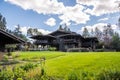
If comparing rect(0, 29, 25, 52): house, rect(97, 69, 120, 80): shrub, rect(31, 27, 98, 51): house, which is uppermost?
rect(31, 27, 98, 51): house

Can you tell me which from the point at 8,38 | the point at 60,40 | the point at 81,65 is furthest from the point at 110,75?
the point at 60,40

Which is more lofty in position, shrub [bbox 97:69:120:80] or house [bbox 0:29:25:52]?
house [bbox 0:29:25:52]

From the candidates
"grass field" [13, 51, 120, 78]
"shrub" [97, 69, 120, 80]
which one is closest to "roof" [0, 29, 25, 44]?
"grass field" [13, 51, 120, 78]

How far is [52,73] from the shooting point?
24.2 meters

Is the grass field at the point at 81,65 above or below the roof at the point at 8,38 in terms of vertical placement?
below

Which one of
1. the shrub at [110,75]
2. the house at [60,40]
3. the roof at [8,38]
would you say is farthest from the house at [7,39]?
the house at [60,40]

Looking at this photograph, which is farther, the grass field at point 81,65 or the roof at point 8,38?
the grass field at point 81,65

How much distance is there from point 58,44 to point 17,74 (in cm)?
7782

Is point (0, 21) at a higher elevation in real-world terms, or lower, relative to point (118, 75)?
higher

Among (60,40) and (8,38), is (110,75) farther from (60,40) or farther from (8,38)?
(60,40)

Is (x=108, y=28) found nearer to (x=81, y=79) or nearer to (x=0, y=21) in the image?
(x=0, y=21)

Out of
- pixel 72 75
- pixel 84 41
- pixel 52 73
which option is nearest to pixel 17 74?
pixel 72 75

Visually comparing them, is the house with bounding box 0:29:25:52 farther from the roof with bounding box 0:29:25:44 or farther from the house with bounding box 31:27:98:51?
the house with bounding box 31:27:98:51

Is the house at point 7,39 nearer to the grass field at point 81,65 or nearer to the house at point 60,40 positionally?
the grass field at point 81,65
